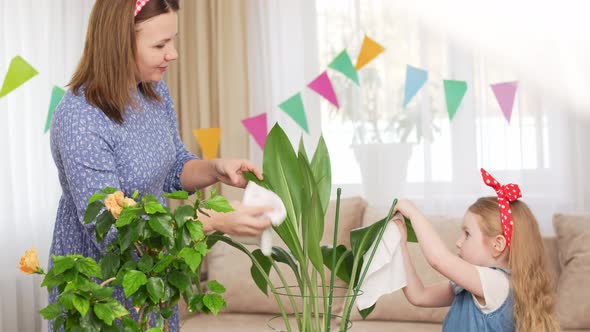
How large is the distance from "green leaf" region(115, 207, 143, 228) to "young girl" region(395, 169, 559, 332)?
725mm

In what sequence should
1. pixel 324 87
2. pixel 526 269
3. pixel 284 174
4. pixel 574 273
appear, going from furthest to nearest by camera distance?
pixel 324 87 → pixel 574 273 → pixel 526 269 → pixel 284 174

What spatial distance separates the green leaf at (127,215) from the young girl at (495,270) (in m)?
0.73

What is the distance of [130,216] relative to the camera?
1.00 meters

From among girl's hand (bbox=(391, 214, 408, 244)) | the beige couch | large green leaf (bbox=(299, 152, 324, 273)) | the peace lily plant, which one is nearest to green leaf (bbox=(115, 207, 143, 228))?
the peace lily plant

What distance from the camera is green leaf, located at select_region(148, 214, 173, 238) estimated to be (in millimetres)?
989

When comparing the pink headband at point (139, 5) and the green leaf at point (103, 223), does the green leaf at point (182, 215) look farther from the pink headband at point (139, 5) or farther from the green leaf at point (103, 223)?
the pink headband at point (139, 5)

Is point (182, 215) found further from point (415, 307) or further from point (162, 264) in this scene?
point (415, 307)

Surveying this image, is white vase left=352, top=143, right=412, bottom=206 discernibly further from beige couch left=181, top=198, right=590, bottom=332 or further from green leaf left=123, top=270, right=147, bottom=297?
green leaf left=123, top=270, right=147, bottom=297

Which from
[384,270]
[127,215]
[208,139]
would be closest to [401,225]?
[384,270]

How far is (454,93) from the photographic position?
3246 mm

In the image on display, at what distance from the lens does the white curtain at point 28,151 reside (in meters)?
2.88

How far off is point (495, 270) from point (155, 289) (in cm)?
98

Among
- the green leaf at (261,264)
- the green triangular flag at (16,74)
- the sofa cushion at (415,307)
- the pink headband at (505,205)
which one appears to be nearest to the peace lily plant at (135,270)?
the green leaf at (261,264)

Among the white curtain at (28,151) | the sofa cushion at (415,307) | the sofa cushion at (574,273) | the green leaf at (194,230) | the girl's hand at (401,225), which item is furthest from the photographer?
the white curtain at (28,151)
